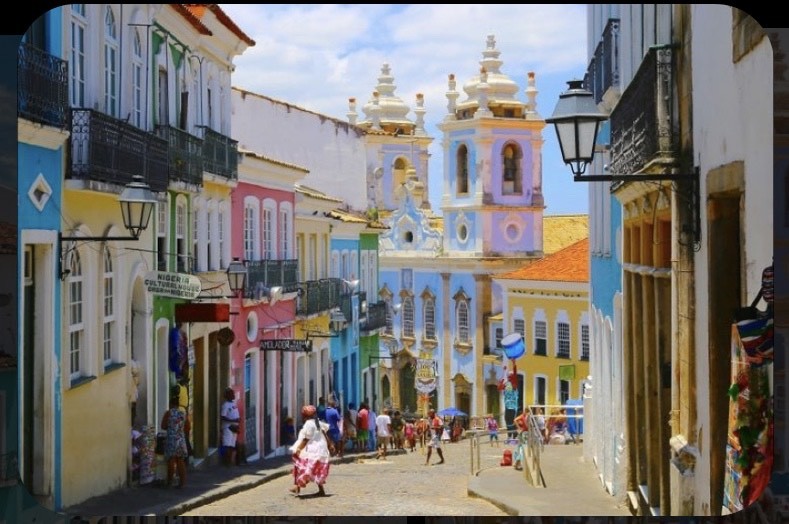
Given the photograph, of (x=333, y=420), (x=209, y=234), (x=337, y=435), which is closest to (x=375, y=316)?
(x=333, y=420)

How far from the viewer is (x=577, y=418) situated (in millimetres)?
8867

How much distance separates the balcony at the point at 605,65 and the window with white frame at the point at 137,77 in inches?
91.0

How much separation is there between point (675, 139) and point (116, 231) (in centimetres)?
280

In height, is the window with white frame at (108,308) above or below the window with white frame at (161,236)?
below

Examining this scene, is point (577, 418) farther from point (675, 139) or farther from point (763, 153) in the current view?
point (763, 153)

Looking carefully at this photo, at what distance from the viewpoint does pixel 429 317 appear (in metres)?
A: 11.4

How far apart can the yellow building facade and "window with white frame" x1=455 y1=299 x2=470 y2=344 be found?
500 millimetres

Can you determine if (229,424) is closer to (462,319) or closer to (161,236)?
(161,236)

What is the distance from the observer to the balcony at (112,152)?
627 cm

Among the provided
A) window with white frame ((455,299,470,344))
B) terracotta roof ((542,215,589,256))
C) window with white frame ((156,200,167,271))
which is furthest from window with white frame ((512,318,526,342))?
window with white frame ((156,200,167,271))

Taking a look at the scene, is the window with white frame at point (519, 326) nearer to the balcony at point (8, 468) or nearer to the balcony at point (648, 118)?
the balcony at point (648, 118)

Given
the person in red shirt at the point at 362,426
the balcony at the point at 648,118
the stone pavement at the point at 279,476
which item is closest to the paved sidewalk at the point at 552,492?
the stone pavement at the point at 279,476

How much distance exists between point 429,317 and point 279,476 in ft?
→ 14.9

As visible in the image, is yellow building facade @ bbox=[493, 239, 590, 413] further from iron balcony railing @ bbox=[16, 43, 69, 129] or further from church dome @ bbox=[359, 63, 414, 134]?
iron balcony railing @ bbox=[16, 43, 69, 129]
